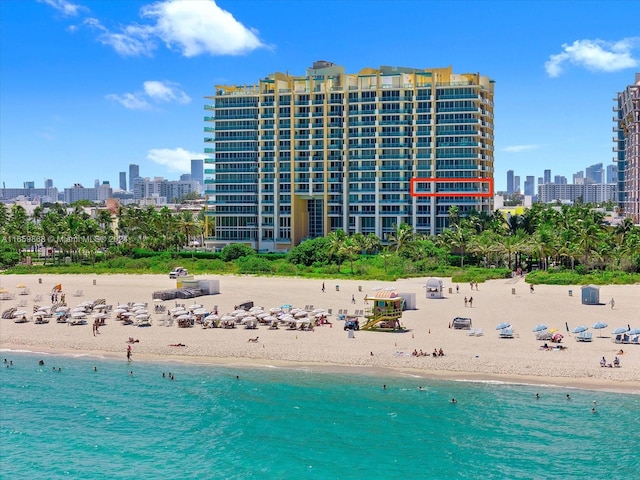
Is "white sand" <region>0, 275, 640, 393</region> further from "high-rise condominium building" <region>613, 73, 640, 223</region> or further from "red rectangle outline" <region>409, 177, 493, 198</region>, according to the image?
"high-rise condominium building" <region>613, 73, 640, 223</region>

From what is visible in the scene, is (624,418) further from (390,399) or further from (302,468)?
(302,468)

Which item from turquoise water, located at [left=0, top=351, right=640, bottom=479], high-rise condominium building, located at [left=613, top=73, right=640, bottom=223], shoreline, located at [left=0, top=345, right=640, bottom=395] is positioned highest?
high-rise condominium building, located at [left=613, top=73, right=640, bottom=223]

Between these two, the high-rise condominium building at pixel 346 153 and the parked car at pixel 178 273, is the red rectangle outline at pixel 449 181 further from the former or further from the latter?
the parked car at pixel 178 273

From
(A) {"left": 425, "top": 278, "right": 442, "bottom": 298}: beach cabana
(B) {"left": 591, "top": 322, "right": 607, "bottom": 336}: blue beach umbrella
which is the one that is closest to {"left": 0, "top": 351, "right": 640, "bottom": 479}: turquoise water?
(B) {"left": 591, "top": 322, "right": 607, "bottom": 336}: blue beach umbrella

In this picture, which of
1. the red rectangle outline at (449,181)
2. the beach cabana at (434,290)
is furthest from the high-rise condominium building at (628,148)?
the beach cabana at (434,290)

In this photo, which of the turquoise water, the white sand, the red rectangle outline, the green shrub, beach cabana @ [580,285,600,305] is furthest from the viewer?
the red rectangle outline

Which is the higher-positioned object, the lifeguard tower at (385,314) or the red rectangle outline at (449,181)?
the red rectangle outline at (449,181)

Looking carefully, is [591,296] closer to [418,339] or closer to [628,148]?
[418,339]

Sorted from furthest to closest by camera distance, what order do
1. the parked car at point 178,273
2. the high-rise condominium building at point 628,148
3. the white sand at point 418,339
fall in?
the high-rise condominium building at point 628,148 → the parked car at point 178,273 → the white sand at point 418,339
